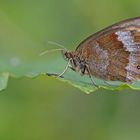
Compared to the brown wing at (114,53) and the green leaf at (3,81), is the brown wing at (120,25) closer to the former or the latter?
the brown wing at (114,53)

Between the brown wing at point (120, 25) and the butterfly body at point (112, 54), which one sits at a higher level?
the brown wing at point (120, 25)

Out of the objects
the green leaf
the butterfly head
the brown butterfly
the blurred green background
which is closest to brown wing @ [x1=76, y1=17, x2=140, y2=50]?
the brown butterfly

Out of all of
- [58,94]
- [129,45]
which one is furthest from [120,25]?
[58,94]

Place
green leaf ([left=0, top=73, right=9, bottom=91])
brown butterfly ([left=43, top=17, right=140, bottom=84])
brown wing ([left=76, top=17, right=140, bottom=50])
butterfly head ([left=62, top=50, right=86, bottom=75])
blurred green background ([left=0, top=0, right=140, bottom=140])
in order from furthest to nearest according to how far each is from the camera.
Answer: blurred green background ([left=0, top=0, right=140, bottom=140]) → butterfly head ([left=62, top=50, right=86, bottom=75]) → brown butterfly ([left=43, top=17, right=140, bottom=84]) → brown wing ([left=76, top=17, right=140, bottom=50]) → green leaf ([left=0, top=73, right=9, bottom=91])

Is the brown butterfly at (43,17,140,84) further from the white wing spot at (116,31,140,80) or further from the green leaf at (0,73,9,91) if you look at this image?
the green leaf at (0,73,9,91)

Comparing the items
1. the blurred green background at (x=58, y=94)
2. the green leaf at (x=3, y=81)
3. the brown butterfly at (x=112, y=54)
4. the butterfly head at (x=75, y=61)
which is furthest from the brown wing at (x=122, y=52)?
the green leaf at (x=3, y=81)

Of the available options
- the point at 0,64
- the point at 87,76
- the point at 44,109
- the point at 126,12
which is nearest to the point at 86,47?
the point at 87,76

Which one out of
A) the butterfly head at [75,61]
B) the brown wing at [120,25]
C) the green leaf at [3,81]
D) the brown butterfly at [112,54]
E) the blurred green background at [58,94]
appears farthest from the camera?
the blurred green background at [58,94]

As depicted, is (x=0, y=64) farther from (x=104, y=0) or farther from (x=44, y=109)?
(x=104, y=0)

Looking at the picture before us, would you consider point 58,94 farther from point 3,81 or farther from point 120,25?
point 3,81
